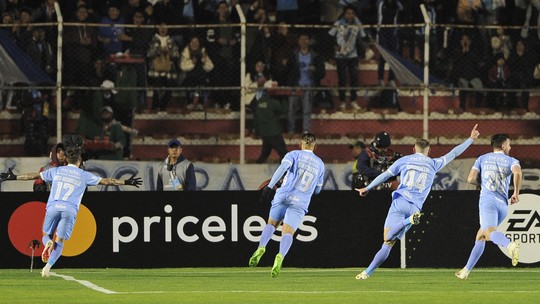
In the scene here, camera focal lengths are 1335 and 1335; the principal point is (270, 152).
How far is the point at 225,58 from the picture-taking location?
957 inches

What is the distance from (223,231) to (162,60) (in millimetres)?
5207

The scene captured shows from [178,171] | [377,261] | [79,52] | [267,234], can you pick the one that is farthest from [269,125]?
[377,261]

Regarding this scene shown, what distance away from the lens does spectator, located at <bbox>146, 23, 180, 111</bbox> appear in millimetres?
24594

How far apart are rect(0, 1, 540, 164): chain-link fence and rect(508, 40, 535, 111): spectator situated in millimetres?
19

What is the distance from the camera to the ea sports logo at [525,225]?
2044 centimetres

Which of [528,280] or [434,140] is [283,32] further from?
[528,280]

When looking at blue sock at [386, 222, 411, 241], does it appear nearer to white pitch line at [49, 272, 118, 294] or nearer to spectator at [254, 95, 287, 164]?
white pitch line at [49, 272, 118, 294]

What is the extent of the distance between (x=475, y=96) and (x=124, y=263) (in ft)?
28.0

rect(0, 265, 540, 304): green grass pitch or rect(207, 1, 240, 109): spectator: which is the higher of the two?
rect(207, 1, 240, 109): spectator

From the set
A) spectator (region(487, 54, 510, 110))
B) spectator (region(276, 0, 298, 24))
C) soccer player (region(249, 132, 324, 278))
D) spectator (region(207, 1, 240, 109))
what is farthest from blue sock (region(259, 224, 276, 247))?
spectator (region(276, 0, 298, 24))

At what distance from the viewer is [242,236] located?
2055 cm

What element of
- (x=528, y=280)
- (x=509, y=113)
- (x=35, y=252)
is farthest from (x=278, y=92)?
(x=528, y=280)

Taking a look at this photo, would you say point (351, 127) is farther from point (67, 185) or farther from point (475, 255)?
point (67, 185)

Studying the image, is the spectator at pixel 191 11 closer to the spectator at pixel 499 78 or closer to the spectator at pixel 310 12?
the spectator at pixel 310 12
